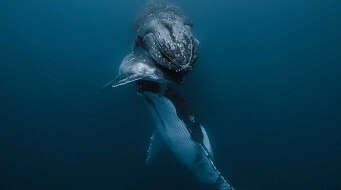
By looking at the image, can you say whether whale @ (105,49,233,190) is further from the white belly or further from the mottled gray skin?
the mottled gray skin

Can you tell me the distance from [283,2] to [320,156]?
4.75 metres

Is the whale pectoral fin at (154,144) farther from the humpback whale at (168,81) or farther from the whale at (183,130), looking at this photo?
the whale at (183,130)

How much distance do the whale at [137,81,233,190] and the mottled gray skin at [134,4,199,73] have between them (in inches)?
31.6

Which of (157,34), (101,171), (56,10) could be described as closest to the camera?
(157,34)

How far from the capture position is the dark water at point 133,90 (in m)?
10.4

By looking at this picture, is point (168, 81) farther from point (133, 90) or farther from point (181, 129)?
point (133, 90)

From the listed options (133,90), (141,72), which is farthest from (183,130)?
(133,90)

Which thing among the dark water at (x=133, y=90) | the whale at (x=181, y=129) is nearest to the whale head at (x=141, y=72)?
the whale at (x=181, y=129)

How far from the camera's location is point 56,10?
1036 cm

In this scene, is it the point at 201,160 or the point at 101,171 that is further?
the point at 101,171

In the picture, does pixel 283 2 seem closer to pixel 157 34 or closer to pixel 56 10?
pixel 157 34

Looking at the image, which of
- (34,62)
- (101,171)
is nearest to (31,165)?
(101,171)

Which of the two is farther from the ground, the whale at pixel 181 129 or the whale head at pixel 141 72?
the whale head at pixel 141 72

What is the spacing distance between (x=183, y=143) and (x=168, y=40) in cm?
191
